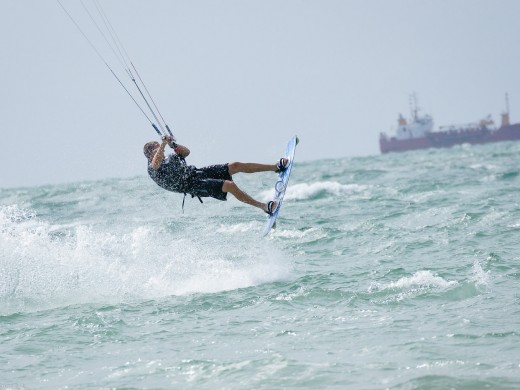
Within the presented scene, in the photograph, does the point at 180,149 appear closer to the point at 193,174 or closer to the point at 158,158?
the point at 158,158

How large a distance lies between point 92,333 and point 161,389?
2389 mm

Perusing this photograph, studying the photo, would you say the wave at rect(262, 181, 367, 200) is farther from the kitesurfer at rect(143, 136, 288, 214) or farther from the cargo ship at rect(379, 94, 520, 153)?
the cargo ship at rect(379, 94, 520, 153)

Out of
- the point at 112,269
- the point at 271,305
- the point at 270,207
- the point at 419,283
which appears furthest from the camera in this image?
the point at 112,269

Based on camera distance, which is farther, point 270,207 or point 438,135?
point 438,135

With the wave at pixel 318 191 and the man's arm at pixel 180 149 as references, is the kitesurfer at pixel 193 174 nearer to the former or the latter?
the man's arm at pixel 180 149

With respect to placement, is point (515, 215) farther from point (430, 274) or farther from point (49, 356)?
point (49, 356)

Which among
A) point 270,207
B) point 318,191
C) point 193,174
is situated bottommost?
point 318,191

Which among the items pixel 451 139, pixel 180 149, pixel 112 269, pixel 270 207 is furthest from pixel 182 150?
pixel 451 139

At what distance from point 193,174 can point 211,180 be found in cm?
27

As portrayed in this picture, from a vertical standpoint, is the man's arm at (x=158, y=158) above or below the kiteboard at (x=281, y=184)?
above

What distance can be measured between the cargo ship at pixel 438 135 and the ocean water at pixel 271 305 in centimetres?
11355

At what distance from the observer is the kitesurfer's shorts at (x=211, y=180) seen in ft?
35.5

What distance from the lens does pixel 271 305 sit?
921 cm

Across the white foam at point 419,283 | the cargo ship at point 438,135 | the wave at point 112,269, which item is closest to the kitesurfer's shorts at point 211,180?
the wave at point 112,269
